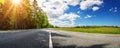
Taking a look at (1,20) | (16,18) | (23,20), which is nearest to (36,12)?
(23,20)

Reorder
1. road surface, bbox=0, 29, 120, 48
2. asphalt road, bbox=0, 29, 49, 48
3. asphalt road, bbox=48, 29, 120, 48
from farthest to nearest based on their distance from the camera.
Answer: asphalt road, bbox=48, 29, 120, 48 < road surface, bbox=0, 29, 120, 48 < asphalt road, bbox=0, 29, 49, 48

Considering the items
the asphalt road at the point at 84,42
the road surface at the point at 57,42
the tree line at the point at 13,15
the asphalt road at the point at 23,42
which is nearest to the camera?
the asphalt road at the point at 23,42

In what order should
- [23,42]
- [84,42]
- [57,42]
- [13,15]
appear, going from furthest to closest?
[13,15] < [84,42] < [57,42] < [23,42]

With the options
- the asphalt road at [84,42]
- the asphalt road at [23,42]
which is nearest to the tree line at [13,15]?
the asphalt road at [23,42]

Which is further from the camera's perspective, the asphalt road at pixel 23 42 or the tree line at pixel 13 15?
the tree line at pixel 13 15

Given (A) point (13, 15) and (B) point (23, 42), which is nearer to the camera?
(B) point (23, 42)

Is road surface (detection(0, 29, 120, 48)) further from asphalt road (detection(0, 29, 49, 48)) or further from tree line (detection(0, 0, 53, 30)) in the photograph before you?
tree line (detection(0, 0, 53, 30))

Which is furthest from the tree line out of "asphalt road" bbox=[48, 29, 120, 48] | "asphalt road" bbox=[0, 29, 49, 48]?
"asphalt road" bbox=[48, 29, 120, 48]

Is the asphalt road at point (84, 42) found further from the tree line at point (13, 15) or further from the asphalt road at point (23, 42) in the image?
the tree line at point (13, 15)

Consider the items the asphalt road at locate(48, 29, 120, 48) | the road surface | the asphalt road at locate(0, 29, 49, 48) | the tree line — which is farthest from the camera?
the tree line

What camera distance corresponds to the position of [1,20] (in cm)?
7944

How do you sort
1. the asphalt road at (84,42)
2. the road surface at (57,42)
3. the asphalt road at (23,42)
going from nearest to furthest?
the asphalt road at (23,42), the road surface at (57,42), the asphalt road at (84,42)

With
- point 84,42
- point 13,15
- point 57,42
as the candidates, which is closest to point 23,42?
point 57,42

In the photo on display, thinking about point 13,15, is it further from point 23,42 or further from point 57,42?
point 23,42
